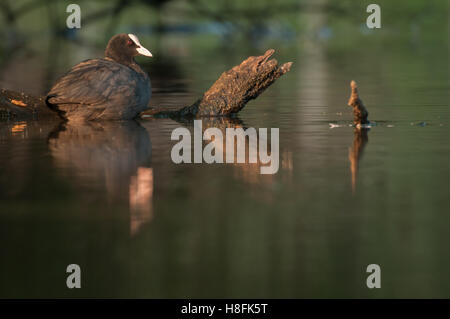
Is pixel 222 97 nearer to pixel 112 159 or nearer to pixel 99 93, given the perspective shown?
pixel 99 93

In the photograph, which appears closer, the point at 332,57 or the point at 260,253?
the point at 260,253

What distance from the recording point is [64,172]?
7.99m

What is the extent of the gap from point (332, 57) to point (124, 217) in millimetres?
20587

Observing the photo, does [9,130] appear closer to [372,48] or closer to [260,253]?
[260,253]

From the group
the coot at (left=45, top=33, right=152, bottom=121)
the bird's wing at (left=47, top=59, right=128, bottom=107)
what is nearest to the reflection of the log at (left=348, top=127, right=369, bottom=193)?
the coot at (left=45, top=33, right=152, bottom=121)

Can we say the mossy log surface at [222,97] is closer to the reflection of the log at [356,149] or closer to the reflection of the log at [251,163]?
the reflection of the log at [251,163]

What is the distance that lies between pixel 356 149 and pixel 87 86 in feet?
12.0

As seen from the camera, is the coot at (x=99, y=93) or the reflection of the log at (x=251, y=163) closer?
the reflection of the log at (x=251, y=163)

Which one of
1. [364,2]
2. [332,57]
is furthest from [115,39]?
[364,2]

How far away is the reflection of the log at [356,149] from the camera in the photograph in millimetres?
7820

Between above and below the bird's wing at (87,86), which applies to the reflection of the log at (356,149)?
below

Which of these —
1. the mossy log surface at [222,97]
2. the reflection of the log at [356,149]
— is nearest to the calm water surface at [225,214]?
the reflection of the log at [356,149]

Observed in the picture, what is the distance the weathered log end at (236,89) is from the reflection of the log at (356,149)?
70.2 inches

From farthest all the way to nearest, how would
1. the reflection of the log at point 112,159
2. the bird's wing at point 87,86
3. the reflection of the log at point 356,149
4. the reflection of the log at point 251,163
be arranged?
1. the bird's wing at point 87,86
2. the reflection of the log at point 356,149
3. the reflection of the log at point 251,163
4. the reflection of the log at point 112,159
